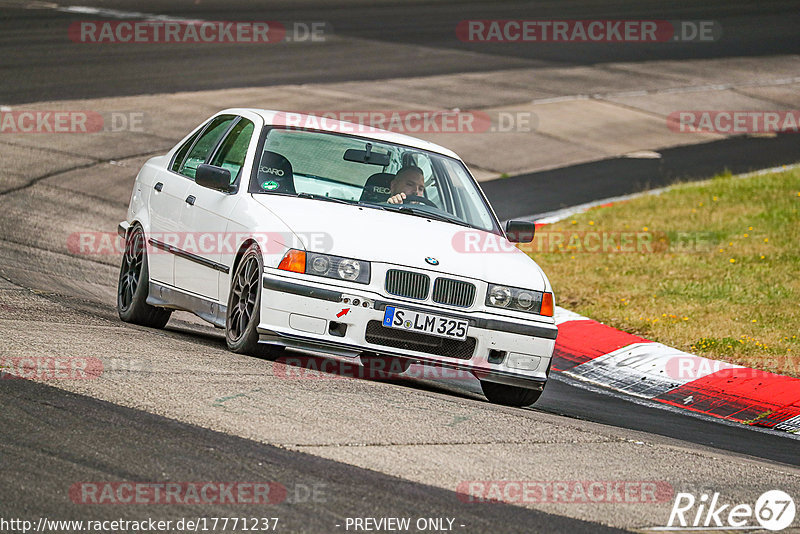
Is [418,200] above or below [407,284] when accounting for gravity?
above

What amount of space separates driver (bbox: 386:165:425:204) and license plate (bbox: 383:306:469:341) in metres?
1.32

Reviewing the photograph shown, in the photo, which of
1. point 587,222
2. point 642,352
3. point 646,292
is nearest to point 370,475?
point 642,352

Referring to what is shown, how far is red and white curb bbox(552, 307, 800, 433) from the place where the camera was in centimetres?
883

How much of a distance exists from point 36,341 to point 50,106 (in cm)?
1268

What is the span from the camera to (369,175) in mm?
8812

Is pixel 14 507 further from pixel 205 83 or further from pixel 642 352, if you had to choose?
pixel 205 83

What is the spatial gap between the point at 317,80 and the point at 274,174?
603 inches

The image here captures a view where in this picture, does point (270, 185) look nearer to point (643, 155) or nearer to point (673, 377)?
point (673, 377)
